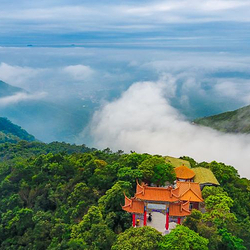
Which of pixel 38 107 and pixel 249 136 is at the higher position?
pixel 38 107

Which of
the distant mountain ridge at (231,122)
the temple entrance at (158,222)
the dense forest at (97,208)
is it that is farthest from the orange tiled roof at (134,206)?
the distant mountain ridge at (231,122)

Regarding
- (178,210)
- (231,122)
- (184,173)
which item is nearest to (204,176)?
(184,173)

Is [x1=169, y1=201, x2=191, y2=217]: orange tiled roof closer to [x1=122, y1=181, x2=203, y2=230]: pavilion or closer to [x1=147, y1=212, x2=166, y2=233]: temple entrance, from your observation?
[x1=122, y1=181, x2=203, y2=230]: pavilion

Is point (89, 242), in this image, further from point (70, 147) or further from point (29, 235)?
point (70, 147)

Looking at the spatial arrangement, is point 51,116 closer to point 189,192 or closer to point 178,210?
point 189,192

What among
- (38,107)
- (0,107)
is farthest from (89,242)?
(0,107)

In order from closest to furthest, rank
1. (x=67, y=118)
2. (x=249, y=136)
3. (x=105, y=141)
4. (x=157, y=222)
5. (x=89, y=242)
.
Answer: (x=89, y=242) < (x=157, y=222) < (x=249, y=136) < (x=105, y=141) < (x=67, y=118)

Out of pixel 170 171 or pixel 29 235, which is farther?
pixel 170 171

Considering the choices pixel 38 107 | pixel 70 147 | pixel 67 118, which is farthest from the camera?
pixel 38 107
